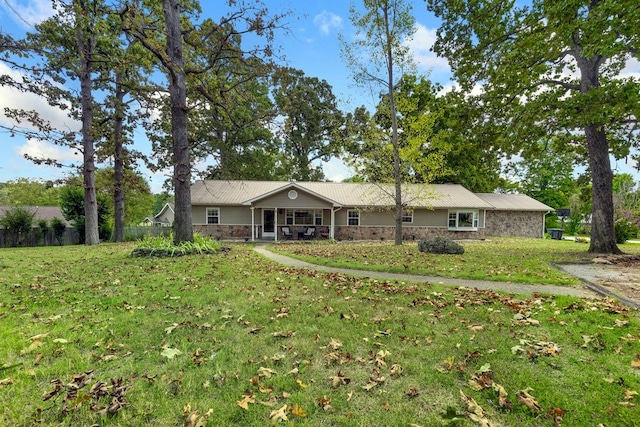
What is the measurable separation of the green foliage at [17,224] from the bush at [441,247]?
23.2 meters

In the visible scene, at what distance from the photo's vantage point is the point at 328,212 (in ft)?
75.5

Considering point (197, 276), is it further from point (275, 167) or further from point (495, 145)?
point (275, 167)

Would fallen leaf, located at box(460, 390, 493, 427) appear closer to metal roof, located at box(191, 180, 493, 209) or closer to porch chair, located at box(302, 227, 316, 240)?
metal roof, located at box(191, 180, 493, 209)

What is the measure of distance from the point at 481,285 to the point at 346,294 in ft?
10.3

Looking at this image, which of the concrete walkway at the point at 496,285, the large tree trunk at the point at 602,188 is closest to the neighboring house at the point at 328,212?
the large tree trunk at the point at 602,188

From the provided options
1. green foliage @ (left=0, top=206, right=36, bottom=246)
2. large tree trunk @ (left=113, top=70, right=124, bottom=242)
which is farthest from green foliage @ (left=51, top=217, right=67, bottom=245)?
large tree trunk @ (left=113, top=70, right=124, bottom=242)

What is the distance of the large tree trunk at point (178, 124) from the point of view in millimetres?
11078

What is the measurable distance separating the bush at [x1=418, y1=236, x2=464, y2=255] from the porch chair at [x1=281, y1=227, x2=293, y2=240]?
441 inches

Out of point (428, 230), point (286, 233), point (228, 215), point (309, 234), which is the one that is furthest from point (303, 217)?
point (428, 230)

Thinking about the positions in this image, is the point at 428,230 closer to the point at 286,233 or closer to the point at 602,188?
the point at 286,233

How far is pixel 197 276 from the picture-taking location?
7.18 m

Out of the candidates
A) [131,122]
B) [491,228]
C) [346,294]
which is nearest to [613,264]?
[346,294]

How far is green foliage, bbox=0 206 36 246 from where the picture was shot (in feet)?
59.5

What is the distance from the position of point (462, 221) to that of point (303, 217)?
1245 cm
